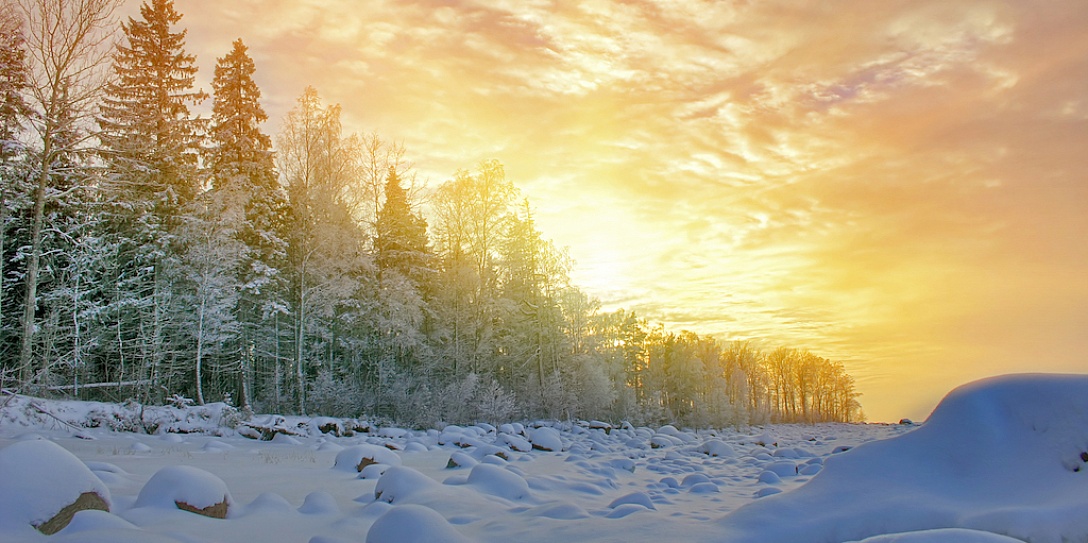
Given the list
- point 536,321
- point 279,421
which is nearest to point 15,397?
point 279,421

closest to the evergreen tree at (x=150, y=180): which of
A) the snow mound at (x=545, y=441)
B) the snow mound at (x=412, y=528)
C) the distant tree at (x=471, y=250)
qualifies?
the distant tree at (x=471, y=250)

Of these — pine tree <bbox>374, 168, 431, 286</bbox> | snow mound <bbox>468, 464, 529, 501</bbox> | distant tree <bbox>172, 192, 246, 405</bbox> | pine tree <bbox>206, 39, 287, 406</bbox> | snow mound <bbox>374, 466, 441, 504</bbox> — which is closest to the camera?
snow mound <bbox>374, 466, 441, 504</bbox>

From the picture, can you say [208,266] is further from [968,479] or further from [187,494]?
[968,479]

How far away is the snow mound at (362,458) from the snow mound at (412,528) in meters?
4.37

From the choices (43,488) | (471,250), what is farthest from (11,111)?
(43,488)

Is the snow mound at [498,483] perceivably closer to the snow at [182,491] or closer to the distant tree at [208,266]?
the snow at [182,491]

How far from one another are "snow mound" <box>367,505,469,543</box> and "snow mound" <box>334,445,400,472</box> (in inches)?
172

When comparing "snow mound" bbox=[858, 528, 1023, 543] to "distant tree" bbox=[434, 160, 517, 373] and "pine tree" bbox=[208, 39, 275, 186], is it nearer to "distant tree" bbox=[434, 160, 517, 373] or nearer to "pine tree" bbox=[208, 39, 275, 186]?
"distant tree" bbox=[434, 160, 517, 373]

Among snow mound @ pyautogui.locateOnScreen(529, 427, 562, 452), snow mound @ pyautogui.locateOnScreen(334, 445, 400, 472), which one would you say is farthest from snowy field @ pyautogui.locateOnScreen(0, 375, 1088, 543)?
snow mound @ pyautogui.locateOnScreen(529, 427, 562, 452)

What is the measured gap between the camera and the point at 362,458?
751cm

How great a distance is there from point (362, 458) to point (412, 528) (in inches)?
188

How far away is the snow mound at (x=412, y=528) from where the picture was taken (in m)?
3.11

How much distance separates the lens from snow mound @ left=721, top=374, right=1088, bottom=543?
2.92 meters

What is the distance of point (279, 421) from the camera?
46.1 ft
